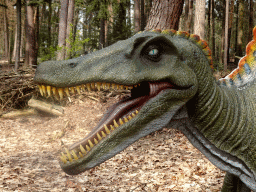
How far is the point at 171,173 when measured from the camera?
446 cm

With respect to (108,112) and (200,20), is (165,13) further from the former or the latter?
(108,112)

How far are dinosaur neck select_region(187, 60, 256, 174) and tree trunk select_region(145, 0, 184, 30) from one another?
3664mm

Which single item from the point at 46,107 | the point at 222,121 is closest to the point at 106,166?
the point at 222,121

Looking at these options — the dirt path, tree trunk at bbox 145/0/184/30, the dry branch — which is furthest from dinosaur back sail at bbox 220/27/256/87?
the dry branch

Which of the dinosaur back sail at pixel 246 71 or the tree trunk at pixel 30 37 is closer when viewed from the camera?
the dinosaur back sail at pixel 246 71

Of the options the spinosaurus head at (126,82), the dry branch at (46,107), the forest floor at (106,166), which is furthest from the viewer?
the dry branch at (46,107)

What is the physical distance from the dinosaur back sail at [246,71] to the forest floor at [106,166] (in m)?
2.26

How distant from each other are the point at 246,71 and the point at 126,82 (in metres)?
1.31

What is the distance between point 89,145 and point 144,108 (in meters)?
0.48

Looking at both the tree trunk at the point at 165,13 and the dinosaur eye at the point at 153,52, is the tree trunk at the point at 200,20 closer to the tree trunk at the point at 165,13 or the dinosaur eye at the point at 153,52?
the tree trunk at the point at 165,13

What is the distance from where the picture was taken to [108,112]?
194cm

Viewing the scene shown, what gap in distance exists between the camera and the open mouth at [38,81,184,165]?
1.69 m

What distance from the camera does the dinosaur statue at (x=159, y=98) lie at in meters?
1.67

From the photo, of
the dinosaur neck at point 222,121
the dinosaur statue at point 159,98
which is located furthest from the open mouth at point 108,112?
the dinosaur neck at point 222,121
